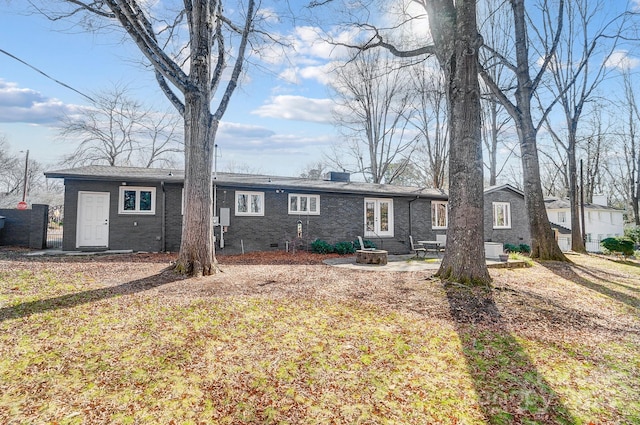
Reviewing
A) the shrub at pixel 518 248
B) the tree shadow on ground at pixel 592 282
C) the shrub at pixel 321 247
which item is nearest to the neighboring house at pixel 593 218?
the shrub at pixel 518 248

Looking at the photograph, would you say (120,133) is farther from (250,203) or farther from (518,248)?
(518,248)

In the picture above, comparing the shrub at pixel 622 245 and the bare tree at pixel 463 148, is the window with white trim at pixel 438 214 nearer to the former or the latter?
the shrub at pixel 622 245

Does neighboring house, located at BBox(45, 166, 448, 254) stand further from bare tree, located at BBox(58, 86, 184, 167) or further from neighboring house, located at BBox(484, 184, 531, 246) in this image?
bare tree, located at BBox(58, 86, 184, 167)

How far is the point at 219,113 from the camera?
778 centimetres

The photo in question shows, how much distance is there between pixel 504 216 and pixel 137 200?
18340 mm

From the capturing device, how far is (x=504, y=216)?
58.5 feet

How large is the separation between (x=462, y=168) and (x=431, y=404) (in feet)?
16.9

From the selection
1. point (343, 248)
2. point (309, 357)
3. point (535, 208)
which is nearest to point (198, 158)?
point (309, 357)

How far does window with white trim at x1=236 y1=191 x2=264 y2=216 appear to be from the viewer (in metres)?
12.3

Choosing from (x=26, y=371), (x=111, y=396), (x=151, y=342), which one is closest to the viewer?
(x=111, y=396)

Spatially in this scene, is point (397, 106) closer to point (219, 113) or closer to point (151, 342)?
point (219, 113)

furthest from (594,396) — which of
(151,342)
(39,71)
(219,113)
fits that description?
(39,71)

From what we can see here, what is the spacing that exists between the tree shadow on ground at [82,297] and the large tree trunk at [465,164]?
5831 mm

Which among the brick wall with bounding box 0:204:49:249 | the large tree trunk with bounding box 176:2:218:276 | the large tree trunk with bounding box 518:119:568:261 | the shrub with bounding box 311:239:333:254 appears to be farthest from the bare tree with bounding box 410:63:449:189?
the brick wall with bounding box 0:204:49:249
